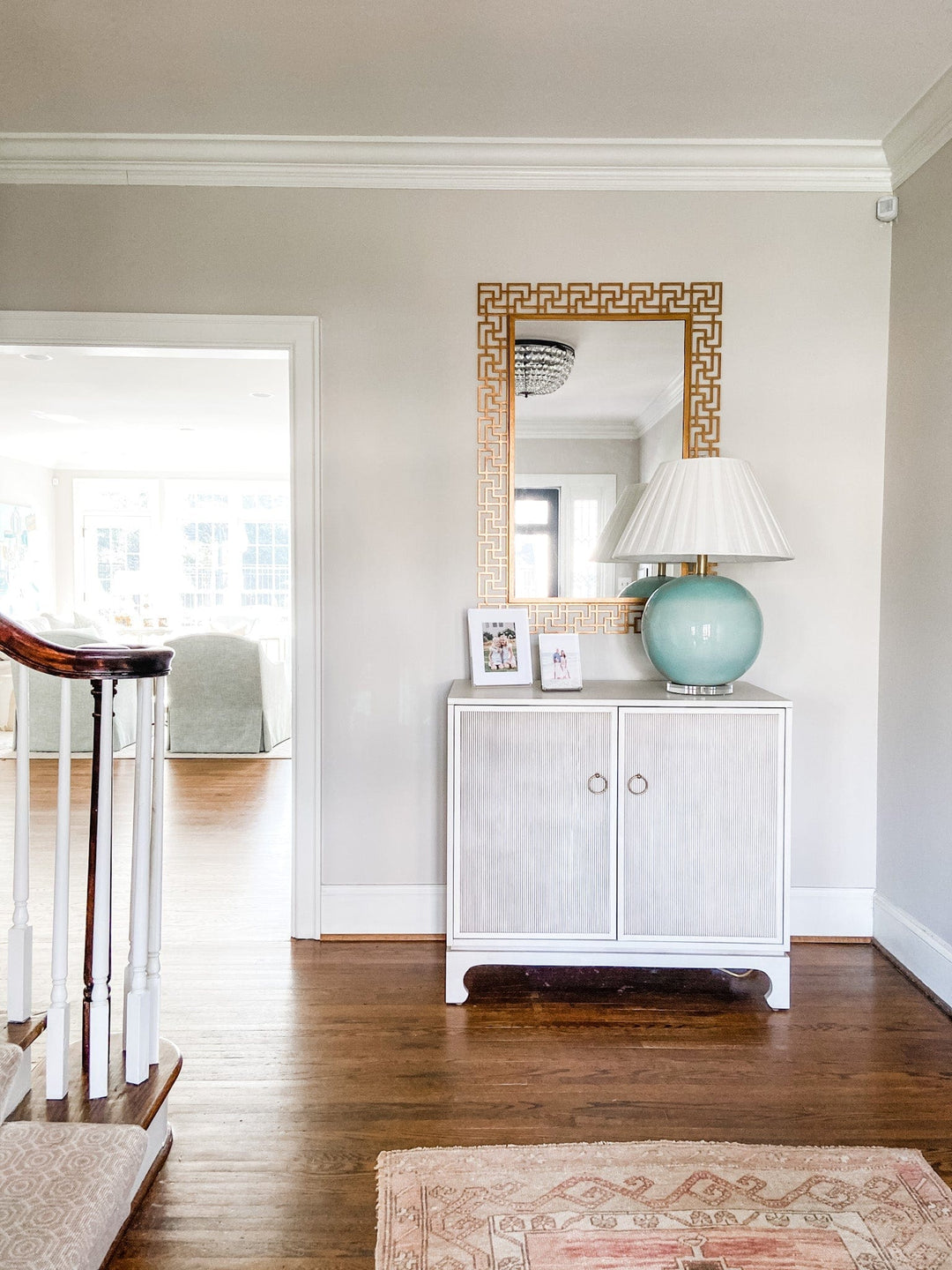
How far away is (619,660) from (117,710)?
14.4ft

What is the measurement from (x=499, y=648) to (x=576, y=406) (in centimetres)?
83

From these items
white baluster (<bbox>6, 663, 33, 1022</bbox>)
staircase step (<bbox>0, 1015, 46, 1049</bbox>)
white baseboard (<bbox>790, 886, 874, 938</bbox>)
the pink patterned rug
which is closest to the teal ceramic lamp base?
white baseboard (<bbox>790, 886, 874, 938</bbox>)

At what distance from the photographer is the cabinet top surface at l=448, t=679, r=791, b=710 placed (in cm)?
246

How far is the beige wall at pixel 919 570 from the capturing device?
8.29ft

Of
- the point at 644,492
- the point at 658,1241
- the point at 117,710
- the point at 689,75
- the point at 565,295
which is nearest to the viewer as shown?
the point at 658,1241

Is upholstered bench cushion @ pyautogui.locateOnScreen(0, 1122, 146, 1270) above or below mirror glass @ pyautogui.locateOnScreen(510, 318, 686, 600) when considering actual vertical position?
below

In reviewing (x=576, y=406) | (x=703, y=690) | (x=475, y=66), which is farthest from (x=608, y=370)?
(x=703, y=690)

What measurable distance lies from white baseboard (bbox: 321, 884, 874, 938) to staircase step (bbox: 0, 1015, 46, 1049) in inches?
49.5

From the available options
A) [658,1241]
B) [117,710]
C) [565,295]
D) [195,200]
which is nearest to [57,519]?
[117,710]

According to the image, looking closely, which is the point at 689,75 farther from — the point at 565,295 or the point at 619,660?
the point at 619,660

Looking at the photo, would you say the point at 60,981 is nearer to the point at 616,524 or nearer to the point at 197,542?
the point at 616,524

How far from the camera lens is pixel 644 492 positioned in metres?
2.72

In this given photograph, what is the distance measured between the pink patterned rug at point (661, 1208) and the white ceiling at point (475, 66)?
258cm

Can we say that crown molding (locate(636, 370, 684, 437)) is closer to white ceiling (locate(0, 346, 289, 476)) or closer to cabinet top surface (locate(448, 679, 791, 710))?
cabinet top surface (locate(448, 679, 791, 710))
